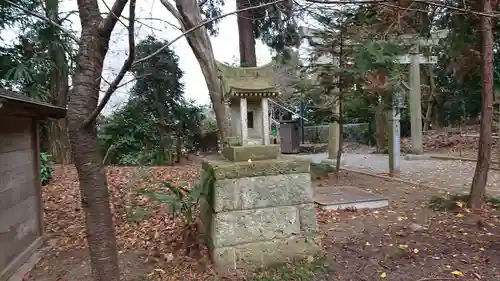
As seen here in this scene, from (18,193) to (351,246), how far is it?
3383mm

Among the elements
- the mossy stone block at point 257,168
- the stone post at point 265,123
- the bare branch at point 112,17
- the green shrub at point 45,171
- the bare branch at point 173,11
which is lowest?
the green shrub at point 45,171

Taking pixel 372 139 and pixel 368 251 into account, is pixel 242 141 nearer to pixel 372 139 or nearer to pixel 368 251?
pixel 368 251

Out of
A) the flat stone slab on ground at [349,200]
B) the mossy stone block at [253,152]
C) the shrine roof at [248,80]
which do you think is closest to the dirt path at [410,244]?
the flat stone slab on ground at [349,200]

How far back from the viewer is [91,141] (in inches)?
78.1

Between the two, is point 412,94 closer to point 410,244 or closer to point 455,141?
point 455,141

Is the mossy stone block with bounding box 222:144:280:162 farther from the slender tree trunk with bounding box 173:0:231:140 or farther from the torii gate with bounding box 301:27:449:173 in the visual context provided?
the torii gate with bounding box 301:27:449:173

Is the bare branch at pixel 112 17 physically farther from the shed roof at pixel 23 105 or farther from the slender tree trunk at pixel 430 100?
the slender tree trunk at pixel 430 100

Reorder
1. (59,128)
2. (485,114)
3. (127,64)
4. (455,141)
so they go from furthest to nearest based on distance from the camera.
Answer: (455,141) < (59,128) < (485,114) < (127,64)

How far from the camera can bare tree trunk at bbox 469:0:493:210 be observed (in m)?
4.30

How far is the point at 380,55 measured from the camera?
5.44m

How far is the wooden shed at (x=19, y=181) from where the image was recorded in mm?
3336

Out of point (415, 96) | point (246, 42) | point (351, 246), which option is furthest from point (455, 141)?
point (351, 246)

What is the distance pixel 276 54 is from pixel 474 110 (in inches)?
380

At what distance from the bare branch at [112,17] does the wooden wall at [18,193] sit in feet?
7.31
